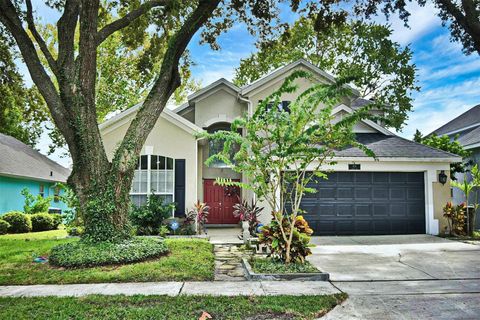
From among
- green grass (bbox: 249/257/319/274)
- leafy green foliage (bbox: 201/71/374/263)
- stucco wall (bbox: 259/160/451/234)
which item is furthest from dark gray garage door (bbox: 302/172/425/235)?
green grass (bbox: 249/257/319/274)

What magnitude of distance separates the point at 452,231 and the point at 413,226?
4.17 feet

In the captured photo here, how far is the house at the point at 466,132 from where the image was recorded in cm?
1627

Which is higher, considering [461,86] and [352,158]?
[461,86]

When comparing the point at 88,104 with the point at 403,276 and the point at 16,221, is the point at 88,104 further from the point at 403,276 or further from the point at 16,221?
the point at 16,221

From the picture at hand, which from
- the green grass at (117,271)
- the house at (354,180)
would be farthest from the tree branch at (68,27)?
the green grass at (117,271)

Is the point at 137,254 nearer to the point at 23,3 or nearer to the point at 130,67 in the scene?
the point at 23,3

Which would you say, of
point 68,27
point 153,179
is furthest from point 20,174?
point 68,27

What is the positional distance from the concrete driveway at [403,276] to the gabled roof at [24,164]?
1543cm

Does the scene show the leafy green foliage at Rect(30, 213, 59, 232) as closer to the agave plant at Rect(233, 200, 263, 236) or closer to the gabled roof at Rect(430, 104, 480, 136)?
the agave plant at Rect(233, 200, 263, 236)

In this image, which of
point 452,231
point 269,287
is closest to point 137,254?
point 269,287

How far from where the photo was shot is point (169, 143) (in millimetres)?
13578

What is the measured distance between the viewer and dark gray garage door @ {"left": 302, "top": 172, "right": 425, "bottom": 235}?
12.5 meters

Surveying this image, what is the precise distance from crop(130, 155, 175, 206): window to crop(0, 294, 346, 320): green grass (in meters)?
7.60

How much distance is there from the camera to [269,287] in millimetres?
6301
